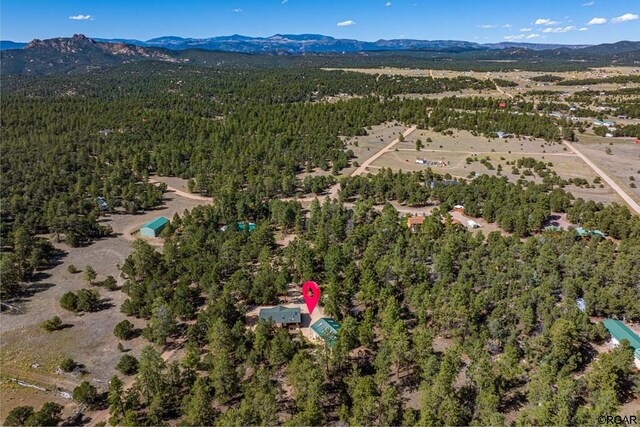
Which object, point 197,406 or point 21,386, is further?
point 21,386

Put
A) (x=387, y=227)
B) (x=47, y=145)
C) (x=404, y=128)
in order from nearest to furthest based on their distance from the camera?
(x=387, y=227) → (x=47, y=145) → (x=404, y=128)

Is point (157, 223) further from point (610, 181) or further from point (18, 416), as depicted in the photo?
point (610, 181)

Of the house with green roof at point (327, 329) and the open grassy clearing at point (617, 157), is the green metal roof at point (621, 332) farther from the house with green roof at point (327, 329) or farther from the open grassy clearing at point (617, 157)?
the open grassy clearing at point (617, 157)

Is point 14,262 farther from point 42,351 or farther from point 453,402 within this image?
point 453,402

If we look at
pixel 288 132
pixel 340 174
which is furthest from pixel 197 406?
pixel 288 132

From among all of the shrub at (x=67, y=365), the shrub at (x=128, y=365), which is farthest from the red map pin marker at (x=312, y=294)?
the shrub at (x=67, y=365)
